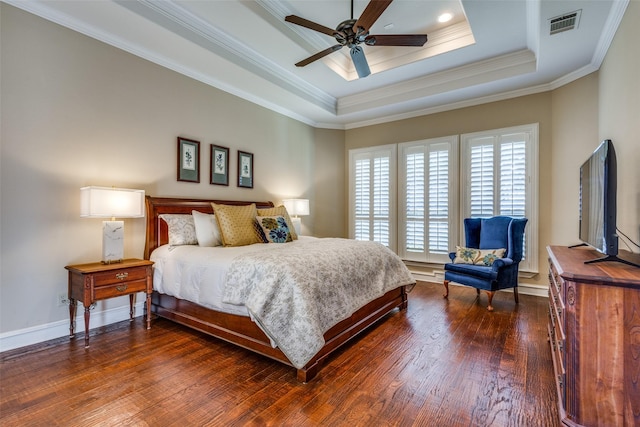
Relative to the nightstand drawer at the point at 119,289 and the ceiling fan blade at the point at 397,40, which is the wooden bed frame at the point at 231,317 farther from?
the ceiling fan blade at the point at 397,40

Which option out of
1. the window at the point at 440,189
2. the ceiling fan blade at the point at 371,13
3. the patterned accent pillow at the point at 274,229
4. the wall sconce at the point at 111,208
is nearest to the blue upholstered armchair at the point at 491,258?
the window at the point at 440,189

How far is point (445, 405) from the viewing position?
1.80m

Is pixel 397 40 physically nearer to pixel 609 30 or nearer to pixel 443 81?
pixel 443 81

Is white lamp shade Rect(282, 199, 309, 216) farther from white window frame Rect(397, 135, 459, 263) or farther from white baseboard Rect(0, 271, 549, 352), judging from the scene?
white baseboard Rect(0, 271, 549, 352)

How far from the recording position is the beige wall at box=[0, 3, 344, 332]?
2496 mm

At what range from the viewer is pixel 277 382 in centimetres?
204

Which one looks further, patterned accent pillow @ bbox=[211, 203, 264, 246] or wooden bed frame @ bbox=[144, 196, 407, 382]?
patterned accent pillow @ bbox=[211, 203, 264, 246]

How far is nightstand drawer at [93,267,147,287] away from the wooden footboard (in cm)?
36

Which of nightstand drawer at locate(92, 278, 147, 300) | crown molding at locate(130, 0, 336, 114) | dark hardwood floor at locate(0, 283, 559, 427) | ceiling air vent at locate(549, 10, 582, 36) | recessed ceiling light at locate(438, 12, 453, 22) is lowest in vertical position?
dark hardwood floor at locate(0, 283, 559, 427)

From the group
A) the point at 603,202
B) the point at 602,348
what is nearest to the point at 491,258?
the point at 603,202

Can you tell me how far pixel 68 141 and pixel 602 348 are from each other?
4143 millimetres

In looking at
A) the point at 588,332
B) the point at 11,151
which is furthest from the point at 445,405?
the point at 11,151

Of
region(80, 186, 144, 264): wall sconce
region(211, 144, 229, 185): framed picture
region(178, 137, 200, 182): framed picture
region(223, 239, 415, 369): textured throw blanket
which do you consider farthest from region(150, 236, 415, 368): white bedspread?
region(211, 144, 229, 185): framed picture

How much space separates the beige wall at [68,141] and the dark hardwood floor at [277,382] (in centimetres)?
67
